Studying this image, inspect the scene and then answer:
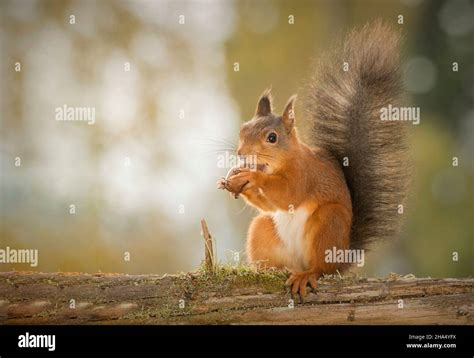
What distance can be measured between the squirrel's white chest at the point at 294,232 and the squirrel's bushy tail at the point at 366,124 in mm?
413

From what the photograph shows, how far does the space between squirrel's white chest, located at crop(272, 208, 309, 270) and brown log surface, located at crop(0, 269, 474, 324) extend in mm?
243

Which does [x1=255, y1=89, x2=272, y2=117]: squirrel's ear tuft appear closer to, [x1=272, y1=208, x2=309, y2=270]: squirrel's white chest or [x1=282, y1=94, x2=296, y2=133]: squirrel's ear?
[x1=282, y1=94, x2=296, y2=133]: squirrel's ear

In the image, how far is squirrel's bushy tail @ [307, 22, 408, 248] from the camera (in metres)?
3.26

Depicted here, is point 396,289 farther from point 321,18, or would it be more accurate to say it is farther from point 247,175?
point 321,18

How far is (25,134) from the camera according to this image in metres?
4.68

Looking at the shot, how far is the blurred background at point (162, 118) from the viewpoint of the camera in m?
4.60

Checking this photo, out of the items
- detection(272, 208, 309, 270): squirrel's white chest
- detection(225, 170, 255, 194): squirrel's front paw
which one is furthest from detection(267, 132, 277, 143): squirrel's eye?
detection(272, 208, 309, 270): squirrel's white chest

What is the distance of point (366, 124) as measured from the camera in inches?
130

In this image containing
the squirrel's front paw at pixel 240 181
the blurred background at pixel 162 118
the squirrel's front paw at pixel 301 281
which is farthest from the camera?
the blurred background at pixel 162 118

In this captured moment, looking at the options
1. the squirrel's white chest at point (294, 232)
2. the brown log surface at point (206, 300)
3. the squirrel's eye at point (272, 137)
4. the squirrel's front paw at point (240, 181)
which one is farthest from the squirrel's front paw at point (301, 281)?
the squirrel's eye at point (272, 137)

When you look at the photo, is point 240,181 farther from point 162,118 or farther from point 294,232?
point 162,118

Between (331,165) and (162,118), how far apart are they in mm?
2197

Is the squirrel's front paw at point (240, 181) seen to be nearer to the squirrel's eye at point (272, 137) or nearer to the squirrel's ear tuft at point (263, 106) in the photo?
the squirrel's eye at point (272, 137)

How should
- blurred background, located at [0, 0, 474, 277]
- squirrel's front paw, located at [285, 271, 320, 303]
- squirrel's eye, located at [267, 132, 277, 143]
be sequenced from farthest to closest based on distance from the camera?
blurred background, located at [0, 0, 474, 277], squirrel's eye, located at [267, 132, 277, 143], squirrel's front paw, located at [285, 271, 320, 303]
